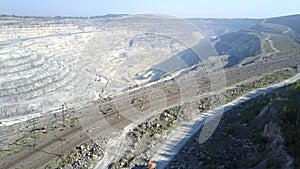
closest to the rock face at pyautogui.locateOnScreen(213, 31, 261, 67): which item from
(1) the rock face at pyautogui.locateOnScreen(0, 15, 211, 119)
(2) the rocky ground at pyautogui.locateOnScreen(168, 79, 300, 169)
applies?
(1) the rock face at pyautogui.locateOnScreen(0, 15, 211, 119)

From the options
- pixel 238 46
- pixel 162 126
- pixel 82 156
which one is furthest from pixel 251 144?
pixel 238 46

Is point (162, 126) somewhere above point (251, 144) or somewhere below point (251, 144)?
below

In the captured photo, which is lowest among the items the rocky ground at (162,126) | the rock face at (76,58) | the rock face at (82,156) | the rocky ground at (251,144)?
the rock face at (76,58)

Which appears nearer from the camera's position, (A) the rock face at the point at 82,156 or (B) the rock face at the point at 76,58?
(A) the rock face at the point at 82,156

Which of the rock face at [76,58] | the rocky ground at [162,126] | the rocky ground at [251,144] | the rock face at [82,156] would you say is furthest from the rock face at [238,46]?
the rock face at [82,156]

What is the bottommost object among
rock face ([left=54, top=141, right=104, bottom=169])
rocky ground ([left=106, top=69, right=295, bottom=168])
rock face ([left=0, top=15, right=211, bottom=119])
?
rock face ([left=0, top=15, right=211, bottom=119])

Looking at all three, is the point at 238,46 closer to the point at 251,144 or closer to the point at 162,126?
the point at 162,126

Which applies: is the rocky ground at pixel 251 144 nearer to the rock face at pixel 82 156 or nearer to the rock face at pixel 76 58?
the rock face at pixel 82 156

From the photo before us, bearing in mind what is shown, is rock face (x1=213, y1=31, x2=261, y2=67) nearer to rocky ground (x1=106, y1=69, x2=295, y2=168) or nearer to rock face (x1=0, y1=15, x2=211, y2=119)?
rock face (x1=0, y1=15, x2=211, y2=119)

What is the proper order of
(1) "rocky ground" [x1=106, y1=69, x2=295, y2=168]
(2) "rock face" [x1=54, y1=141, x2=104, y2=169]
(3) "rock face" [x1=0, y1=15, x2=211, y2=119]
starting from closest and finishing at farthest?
(2) "rock face" [x1=54, y1=141, x2=104, y2=169], (1) "rocky ground" [x1=106, y1=69, x2=295, y2=168], (3) "rock face" [x1=0, y1=15, x2=211, y2=119]

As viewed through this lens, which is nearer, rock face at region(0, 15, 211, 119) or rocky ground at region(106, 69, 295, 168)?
rocky ground at region(106, 69, 295, 168)

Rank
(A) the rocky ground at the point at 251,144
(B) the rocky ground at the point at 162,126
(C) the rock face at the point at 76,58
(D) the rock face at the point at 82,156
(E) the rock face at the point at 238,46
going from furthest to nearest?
1. (E) the rock face at the point at 238,46
2. (C) the rock face at the point at 76,58
3. (B) the rocky ground at the point at 162,126
4. (D) the rock face at the point at 82,156
5. (A) the rocky ground at the point at 251,144
